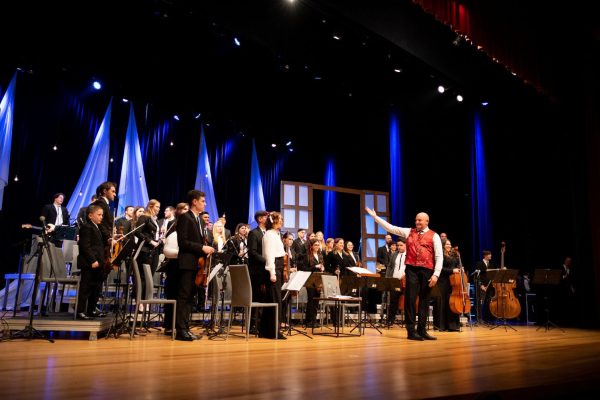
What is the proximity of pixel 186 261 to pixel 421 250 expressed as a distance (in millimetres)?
2955

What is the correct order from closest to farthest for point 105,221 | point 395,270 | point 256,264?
point 105,221 → point 256,264 → point 395,270

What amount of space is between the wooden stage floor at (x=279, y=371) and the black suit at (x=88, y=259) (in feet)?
2.35

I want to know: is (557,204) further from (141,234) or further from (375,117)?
(141,234)

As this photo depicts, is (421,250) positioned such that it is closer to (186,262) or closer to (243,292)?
(243,292)

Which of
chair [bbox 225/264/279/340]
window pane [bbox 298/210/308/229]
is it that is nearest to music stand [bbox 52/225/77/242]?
chair [bbox 225/264/279/340]

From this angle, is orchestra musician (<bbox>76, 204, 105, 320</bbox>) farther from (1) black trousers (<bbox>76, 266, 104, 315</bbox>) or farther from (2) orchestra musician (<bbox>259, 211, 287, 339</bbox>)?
(2) orchestra musician (<bbox>259, 211, 287, 339</bbox>)

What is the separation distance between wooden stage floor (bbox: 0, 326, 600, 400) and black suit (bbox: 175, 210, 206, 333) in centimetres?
38

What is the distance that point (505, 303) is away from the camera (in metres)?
10.2

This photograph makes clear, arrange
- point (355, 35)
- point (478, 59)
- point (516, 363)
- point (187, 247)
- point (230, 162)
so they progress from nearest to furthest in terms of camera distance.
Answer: point (516, 363)
point (187, 247)
point (355, 35)
point (478, 59)
point (230, 162)

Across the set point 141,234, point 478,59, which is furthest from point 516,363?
point 478,59

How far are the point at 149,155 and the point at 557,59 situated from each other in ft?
30.4

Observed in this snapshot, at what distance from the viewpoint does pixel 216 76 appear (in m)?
11.2

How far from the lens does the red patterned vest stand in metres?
6.65

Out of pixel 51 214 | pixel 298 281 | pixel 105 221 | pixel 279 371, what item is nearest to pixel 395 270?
pixel 298 281
